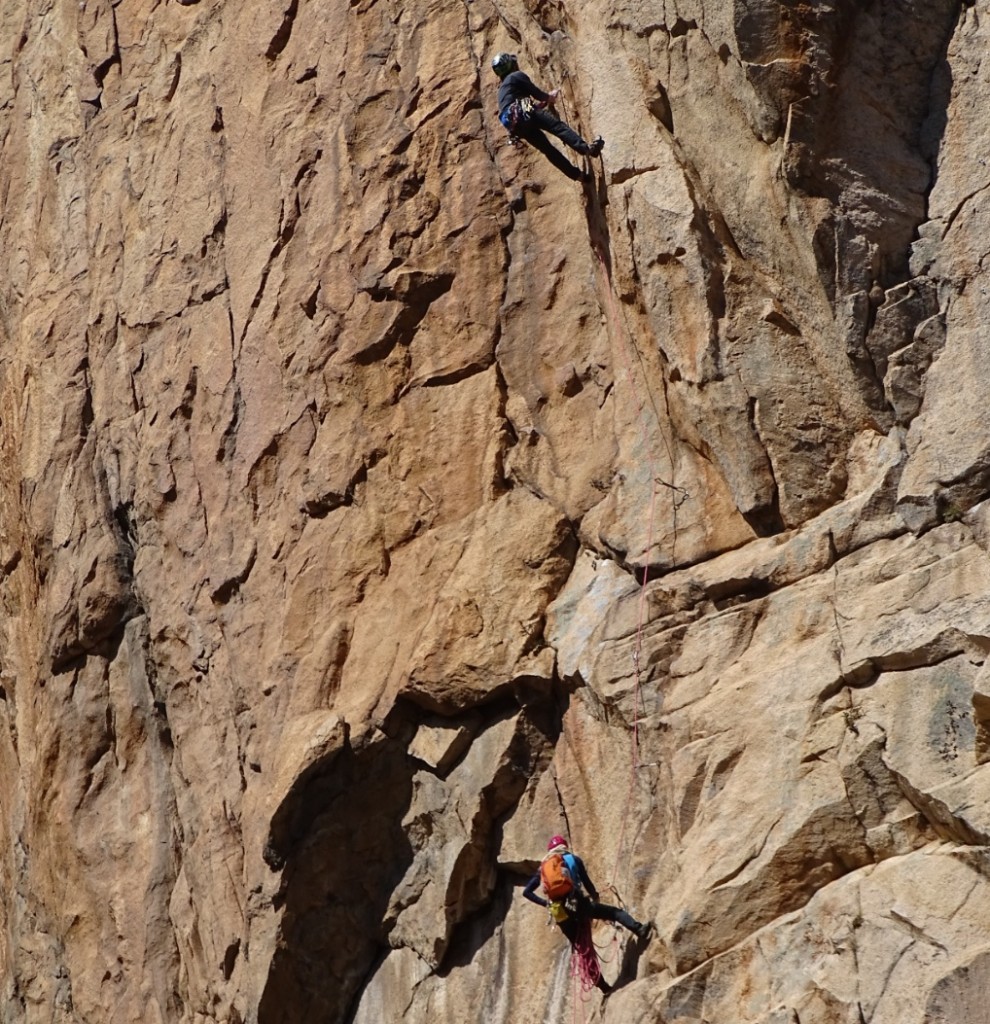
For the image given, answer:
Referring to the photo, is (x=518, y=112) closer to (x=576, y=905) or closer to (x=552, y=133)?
(x=552, y=133)

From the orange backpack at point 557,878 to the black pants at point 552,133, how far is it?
241 inches

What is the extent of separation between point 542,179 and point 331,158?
2.55 metres

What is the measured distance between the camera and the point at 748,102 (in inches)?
551

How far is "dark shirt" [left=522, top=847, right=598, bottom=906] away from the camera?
13.6 meters

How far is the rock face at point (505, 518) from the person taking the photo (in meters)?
12.4

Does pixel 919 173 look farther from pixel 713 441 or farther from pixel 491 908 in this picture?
pixel 491 908

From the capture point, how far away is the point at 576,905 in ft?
44.5

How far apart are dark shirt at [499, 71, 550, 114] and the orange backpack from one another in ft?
21.9

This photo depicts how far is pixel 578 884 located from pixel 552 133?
6.56 meters

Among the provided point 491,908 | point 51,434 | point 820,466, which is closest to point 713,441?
point 820,466

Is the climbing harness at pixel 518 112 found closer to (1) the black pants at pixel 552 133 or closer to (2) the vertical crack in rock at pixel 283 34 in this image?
(1) the black pants at pixel 552 133

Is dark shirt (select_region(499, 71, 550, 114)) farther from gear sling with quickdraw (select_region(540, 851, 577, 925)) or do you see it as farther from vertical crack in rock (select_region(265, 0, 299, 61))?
gear sling with quickdraw (select_region(540, 851, 577, 925))

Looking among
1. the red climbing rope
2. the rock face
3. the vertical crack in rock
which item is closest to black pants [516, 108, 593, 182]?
the rock face

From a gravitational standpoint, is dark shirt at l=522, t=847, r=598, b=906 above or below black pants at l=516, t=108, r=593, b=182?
below
